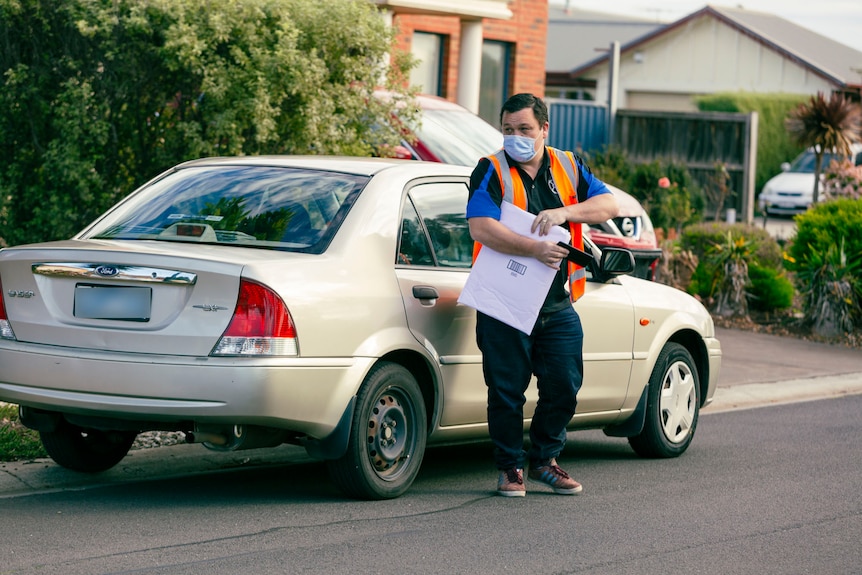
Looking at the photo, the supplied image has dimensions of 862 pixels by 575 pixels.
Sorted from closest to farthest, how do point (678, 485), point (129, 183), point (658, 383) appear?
point (678, 485) < point (658, 383) < point (129, 183)

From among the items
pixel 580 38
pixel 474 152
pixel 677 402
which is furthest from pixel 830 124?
pixel 580 38

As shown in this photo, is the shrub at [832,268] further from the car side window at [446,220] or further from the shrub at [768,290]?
the car side window at [446,220]

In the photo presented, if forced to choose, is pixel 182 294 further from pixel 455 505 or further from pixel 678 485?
pixel 678 485

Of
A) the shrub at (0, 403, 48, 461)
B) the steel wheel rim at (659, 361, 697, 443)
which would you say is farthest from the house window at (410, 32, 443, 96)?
the shrub at (0, 403, 48, 461)

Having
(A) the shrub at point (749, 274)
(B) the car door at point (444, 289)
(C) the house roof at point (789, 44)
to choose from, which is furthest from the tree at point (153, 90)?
(C) the house roof at point (789, 44)

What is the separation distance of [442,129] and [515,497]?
617cm

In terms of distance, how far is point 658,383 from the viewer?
26.7ft

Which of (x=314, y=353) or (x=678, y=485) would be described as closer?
(x=314, y=353)

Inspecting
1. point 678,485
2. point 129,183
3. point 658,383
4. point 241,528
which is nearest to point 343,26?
point 129,183

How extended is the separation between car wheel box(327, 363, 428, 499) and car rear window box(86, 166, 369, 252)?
0.69 meters

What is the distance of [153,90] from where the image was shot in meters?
10.7

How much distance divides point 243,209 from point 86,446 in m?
1.47

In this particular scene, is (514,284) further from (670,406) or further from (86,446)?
(86,446)

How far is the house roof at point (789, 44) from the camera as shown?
143 ft
